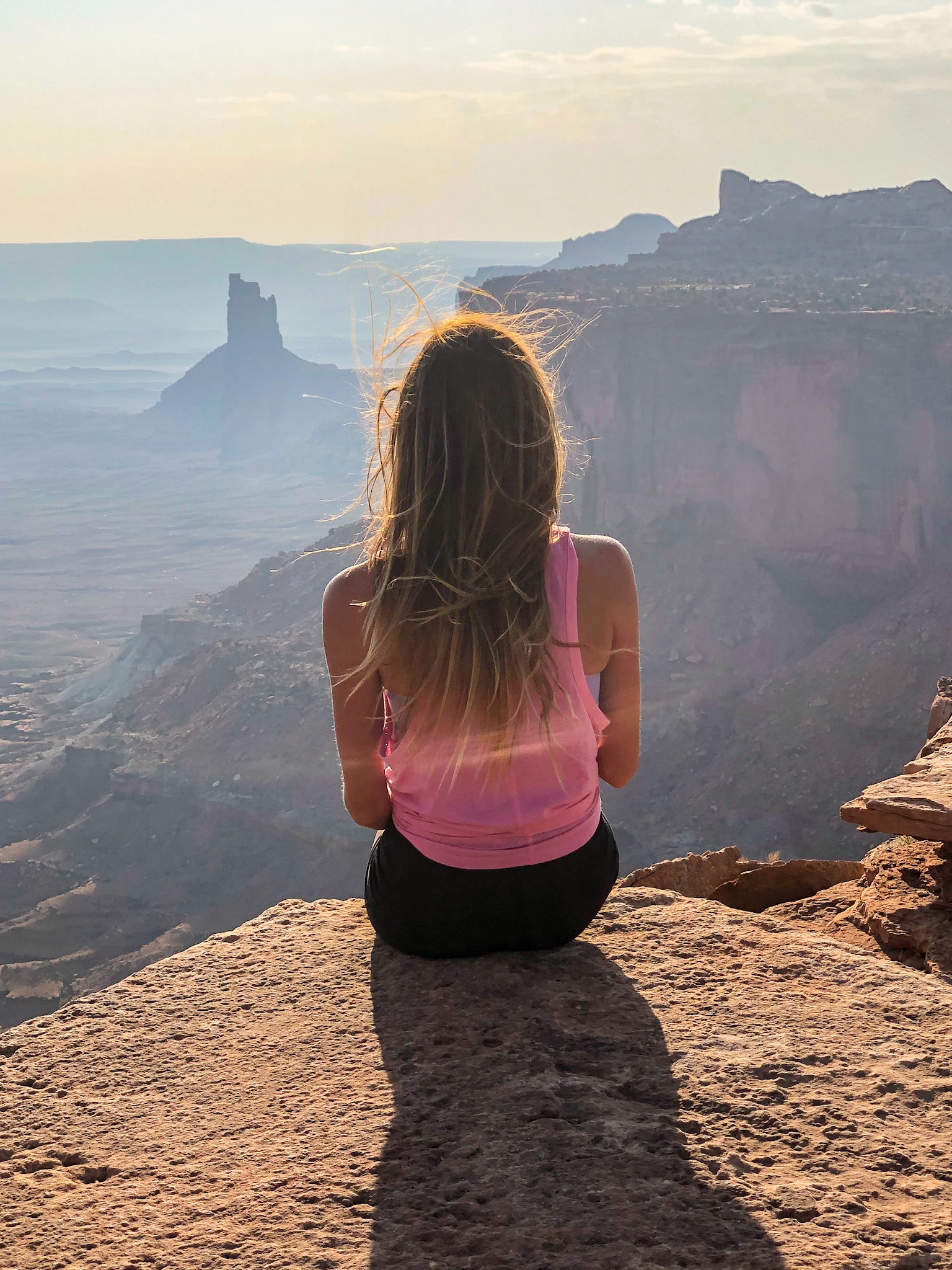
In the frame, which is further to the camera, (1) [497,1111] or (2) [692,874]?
(2) [692,874]

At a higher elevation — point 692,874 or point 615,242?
point 615,242

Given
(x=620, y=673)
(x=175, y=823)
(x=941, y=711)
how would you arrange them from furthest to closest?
(x=175, y=823) < (x=941, y=711) < (x=620, y=673)

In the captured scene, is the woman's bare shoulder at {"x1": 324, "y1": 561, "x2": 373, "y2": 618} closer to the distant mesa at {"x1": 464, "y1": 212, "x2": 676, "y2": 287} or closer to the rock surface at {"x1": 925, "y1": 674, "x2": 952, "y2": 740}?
the rock surface at {"x1": 925, "y1": 674, "x2": 952, "y2": 740}

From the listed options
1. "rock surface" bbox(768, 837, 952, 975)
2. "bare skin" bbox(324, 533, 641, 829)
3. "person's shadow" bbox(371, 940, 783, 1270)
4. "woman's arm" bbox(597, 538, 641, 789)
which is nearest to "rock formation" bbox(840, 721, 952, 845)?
"rock surface" bbox(768, 837, 952, 975)

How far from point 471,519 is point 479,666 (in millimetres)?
320

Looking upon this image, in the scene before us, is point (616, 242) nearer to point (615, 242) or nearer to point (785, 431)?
point (615, 242)

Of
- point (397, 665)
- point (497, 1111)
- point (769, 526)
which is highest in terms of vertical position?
point (397, 665)

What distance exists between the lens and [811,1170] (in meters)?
2.10

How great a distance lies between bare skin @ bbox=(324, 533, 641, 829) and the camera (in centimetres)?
255

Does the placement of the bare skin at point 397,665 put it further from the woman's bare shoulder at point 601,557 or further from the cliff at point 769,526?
the cliff at point 769,526

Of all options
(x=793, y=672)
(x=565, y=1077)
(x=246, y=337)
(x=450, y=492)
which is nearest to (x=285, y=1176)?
(x=565, y=1077)

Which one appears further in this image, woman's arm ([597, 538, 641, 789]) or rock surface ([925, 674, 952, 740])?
rock surface ([925, 674, 952, 740])

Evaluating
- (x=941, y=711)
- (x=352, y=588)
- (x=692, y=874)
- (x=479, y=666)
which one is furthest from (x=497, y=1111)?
(x=941, y=711)

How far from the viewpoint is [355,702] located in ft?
8.76
